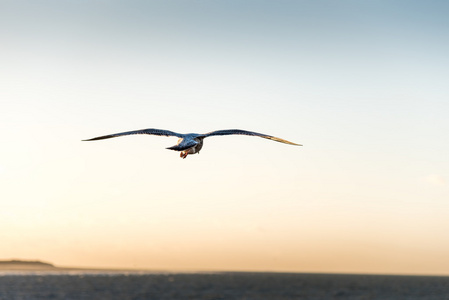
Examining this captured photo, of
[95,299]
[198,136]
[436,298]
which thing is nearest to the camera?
[198,136]

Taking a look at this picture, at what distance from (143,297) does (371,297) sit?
69047 mm

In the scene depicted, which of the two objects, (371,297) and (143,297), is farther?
(371,297)

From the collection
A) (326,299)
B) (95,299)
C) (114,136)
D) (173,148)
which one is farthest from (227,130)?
(326,299)

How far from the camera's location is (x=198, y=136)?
2119cm

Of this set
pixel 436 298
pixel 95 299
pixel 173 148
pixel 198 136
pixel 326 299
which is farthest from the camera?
pixel 436 298

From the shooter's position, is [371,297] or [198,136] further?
[371,297]

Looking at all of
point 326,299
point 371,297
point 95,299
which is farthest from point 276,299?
point 95,299

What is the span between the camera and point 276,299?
546ft

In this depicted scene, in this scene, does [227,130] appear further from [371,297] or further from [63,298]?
[371,297]

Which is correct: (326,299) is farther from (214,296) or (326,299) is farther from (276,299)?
(214,296)

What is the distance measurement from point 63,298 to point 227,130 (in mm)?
151526

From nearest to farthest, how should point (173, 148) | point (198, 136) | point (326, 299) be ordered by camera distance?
point (173, 148) < point (198, 136) < point (326, 299)

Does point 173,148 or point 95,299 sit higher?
point 173,148

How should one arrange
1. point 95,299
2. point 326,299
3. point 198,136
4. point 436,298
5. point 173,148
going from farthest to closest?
point 436,298
point 326,299
point 95,299
point 198,136
point 173,148
